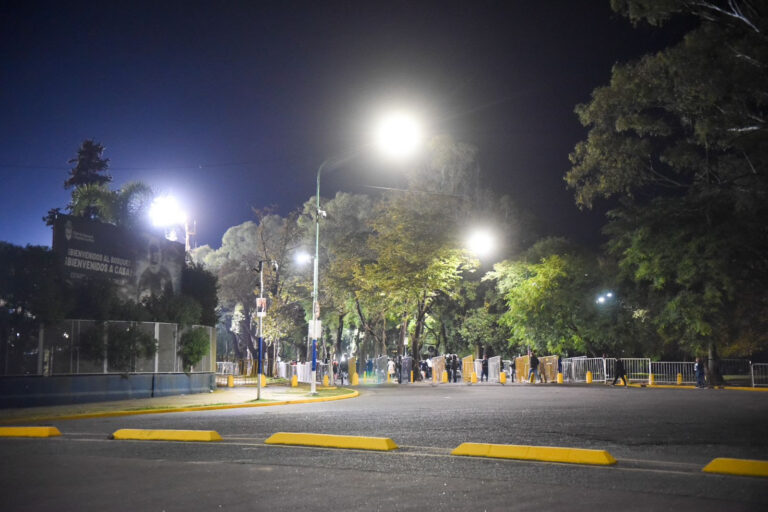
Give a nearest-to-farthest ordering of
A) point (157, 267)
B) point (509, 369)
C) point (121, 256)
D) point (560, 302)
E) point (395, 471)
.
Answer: point (395, 471)
point (121, 256)
point (157, 267)
point (560, 302)
point (509, 369)

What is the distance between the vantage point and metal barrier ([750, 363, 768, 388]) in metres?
36.6

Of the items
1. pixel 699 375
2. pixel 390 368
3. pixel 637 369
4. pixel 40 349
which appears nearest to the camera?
pixel 40 349

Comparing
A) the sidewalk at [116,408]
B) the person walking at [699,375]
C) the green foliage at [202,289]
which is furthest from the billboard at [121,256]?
the person walking at [699,375]

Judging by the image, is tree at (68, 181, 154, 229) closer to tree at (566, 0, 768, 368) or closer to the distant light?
the distant light

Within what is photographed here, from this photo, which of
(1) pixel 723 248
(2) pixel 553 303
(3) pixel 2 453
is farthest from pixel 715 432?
(2) pixel 553 303

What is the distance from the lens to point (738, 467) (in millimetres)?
8133

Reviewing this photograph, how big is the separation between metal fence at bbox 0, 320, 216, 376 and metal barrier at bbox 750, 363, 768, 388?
95.2 ft

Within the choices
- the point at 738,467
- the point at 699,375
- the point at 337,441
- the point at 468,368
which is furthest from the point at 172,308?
the point at 699,375

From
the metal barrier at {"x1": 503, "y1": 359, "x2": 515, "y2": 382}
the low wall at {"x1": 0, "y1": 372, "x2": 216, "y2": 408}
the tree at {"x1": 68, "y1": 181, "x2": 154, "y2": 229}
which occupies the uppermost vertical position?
the tree at {"x1": 68, "y1": 181, "x2": 154, "y2": 229}

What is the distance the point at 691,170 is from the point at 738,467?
31981 mm

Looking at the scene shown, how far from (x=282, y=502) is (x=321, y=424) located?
8003 millimetres

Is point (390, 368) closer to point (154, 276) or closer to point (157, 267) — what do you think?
point (157, 267)

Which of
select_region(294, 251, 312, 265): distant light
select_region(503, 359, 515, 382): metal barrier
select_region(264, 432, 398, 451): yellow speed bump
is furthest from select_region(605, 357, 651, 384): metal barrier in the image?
select_region(264, 432, 398, 451): yellow speed bump

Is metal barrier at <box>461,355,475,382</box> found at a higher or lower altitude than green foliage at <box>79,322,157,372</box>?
lower
